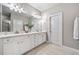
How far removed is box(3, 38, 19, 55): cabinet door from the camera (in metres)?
1.74

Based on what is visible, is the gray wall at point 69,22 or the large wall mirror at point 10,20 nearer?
the large wall mirror at point 10,20

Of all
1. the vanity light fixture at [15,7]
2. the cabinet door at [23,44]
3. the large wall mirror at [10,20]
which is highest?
the vanity light fixture at [15,7]

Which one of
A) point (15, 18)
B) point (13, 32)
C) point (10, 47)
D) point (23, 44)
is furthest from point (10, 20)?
point (10, 47)

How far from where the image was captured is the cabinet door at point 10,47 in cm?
174

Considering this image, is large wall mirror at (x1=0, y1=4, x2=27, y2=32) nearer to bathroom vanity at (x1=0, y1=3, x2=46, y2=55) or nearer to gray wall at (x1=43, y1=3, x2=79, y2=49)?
bathroom vanity at (x1=0, y1=3, x2=46, y2=55)

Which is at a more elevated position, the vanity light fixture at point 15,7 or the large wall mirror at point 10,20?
the vanity light fixture at point 15,7

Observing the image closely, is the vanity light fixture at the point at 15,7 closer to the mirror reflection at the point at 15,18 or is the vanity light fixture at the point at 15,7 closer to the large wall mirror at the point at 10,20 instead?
the mirror reflection at the point at 15,18

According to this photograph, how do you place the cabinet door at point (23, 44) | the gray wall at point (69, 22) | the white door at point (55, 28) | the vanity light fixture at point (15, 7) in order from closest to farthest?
the cabinet door at point (23, 44) → the vanity light fixture at point (15, 7) → the gray wall at point (69, 22) → the white door at point (55, 28)

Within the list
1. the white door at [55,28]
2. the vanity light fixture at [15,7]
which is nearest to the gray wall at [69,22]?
the white door at [55,28]

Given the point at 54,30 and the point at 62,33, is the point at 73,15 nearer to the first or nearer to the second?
the point at 62,33

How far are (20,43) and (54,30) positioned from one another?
261 cm

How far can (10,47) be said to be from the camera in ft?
6.18

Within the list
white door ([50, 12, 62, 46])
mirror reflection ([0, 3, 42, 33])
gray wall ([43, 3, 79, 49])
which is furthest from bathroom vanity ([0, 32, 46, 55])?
white door ([50, 12, 62, 46])

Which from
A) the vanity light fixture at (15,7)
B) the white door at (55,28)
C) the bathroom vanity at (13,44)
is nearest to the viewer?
the bathroom vanity at (13,44)
